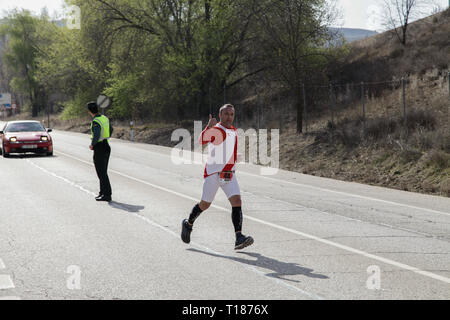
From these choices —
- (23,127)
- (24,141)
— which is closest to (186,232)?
(24,141)

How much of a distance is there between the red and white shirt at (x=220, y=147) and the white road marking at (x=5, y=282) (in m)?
2.78

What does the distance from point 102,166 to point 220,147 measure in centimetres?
514

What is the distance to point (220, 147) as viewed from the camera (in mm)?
7332

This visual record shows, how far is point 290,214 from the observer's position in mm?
10352

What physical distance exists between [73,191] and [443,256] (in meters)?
8.56

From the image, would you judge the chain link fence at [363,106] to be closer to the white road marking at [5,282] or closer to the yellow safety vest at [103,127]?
the yellow safety vest at [103,127]

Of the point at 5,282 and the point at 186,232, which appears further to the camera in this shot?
the point at 186,232

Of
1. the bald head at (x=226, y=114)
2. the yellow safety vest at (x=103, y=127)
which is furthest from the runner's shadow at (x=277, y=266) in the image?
the yellow safety vest at (x=103, y=127)

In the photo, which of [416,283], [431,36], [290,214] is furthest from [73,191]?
[431,36]

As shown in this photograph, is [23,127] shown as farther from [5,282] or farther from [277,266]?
[277,266]

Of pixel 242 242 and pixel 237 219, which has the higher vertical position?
pixel 237 219

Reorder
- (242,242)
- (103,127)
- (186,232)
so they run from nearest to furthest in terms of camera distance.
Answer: (242,242), (186,232), (103,127)

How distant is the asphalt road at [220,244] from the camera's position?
5.70m

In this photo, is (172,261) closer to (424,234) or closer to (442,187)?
(424,234)
